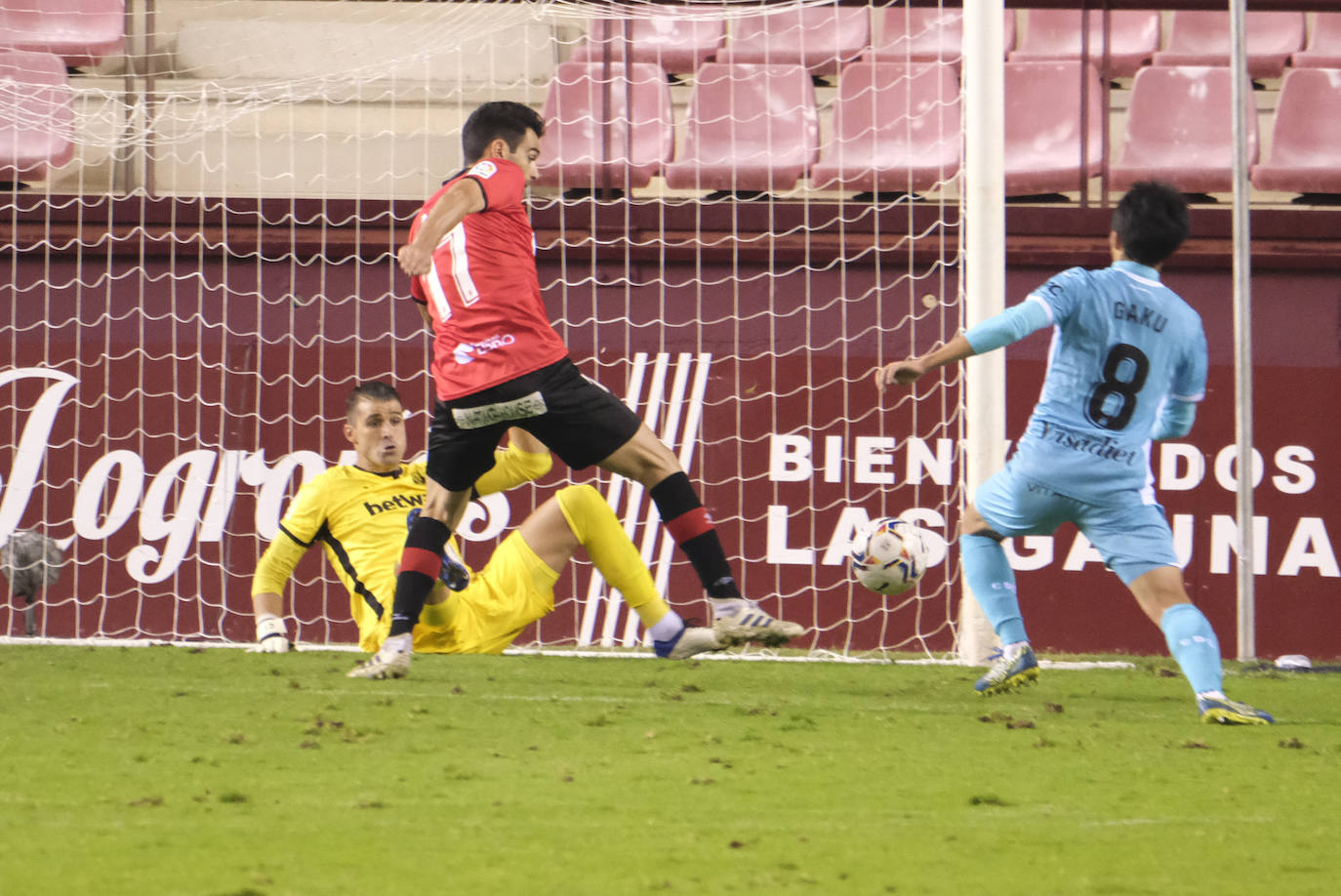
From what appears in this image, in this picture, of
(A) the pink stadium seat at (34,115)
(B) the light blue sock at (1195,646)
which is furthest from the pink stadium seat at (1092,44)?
(B) the light blue sock at (1195,646)

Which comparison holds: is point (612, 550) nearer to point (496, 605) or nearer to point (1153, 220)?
point (496, 605)

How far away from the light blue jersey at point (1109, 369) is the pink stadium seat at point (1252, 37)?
20.2 feet

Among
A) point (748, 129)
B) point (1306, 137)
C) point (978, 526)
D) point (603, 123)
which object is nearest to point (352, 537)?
point (978, 526)

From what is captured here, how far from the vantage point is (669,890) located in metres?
2.15

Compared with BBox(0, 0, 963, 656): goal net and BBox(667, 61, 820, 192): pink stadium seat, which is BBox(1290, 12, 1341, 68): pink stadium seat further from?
BBox(667, 61, 820, 192): pink stadium seat

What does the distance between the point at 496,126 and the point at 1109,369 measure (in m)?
1.88

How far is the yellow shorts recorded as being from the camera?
16.9ft

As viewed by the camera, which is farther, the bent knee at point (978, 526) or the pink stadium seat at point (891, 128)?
the pink stadium seat at point (891, 128)

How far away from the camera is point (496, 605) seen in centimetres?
524

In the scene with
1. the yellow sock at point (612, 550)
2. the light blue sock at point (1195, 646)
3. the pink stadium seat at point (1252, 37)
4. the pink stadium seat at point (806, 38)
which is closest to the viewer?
the light blue sock at point (1195, 646)

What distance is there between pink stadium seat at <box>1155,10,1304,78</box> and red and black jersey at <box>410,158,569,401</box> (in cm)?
654

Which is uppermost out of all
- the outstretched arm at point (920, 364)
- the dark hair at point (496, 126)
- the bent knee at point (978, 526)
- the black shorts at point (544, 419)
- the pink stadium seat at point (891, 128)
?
the pink stadium seat at point (891, 128)

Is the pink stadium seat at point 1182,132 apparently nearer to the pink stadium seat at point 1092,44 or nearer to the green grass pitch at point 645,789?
the pink stadium seat at point 1092,44

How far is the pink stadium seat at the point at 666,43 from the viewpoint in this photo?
9.07m
